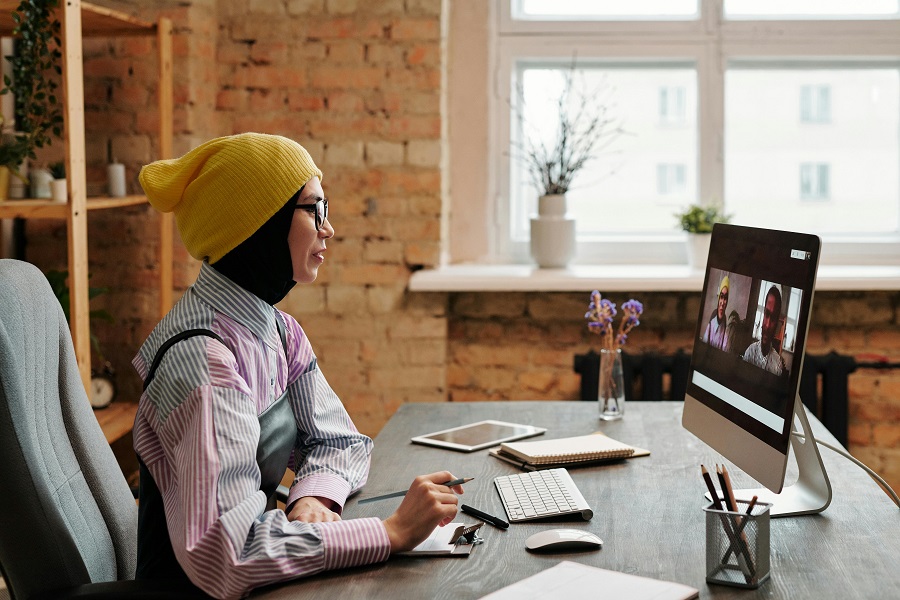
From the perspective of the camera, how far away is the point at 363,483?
1.77 m

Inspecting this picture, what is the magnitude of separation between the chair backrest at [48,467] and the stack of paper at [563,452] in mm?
721

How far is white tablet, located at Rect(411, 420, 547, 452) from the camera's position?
6.72 feet

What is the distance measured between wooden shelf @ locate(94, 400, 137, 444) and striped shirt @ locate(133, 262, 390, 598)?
1.49 m

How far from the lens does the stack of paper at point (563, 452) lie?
1.89 meters

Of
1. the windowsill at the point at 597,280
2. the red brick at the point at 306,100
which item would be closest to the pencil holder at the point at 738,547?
the windowsill at the point at 597,280

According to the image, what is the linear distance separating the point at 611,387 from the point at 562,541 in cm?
88

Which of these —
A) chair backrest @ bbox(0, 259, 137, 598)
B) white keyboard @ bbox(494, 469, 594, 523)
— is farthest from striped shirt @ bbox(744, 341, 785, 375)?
chair backrest @ bbox(0, 259, 137, 598)

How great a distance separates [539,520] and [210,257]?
0.67m

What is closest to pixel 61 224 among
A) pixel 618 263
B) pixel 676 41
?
pixel 618 263

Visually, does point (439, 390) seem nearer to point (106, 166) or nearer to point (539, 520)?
point (106, 166)

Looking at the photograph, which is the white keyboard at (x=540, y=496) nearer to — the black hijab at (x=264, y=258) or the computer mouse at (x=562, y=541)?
the computer mouse at (x=562, y=541)

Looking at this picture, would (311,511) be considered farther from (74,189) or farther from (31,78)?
(31,78)

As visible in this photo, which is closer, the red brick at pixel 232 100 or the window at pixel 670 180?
the red brick at pixel 232 100

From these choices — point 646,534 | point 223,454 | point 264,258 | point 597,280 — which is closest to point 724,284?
point 646,534
